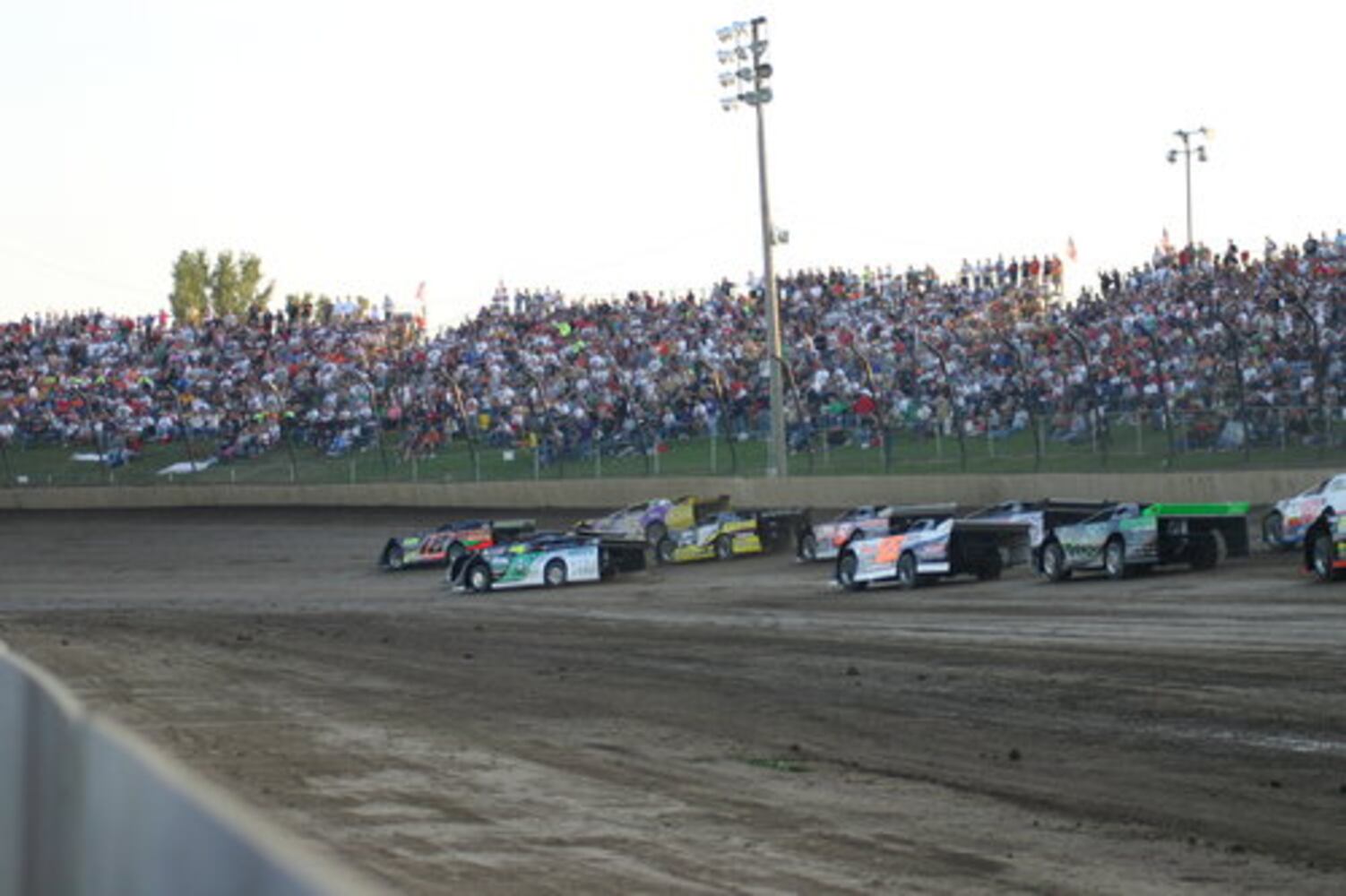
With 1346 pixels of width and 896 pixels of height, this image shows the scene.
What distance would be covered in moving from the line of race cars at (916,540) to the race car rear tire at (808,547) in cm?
2

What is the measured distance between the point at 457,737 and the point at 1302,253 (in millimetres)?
33320

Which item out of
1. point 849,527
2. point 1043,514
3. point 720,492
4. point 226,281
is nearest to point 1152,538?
point 1043,514

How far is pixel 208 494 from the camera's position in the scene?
5422 centimetres

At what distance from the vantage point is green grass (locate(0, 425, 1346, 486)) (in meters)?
34.2

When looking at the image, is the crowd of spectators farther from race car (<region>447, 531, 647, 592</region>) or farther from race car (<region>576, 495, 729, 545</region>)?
race car (<region>447, 531, 647, 592</region>)

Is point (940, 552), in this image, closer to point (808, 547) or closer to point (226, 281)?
point (808, 547)

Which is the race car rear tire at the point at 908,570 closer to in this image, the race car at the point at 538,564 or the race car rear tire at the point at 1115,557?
the race car rear tire at the point at 1115,557

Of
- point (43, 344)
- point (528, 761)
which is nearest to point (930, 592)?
point (528, 761)

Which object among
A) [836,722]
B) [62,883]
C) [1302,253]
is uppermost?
[1302,253]

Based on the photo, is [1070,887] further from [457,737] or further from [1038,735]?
[457,737]

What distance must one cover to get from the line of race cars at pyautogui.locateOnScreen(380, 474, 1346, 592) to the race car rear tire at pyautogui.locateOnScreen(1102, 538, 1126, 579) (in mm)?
20

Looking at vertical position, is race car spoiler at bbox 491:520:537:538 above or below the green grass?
below

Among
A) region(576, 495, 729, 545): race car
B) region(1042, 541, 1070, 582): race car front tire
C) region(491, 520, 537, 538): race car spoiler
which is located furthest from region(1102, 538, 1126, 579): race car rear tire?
region(491, 520, 537, 538): race car spoiler

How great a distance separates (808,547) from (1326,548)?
12.8 m
